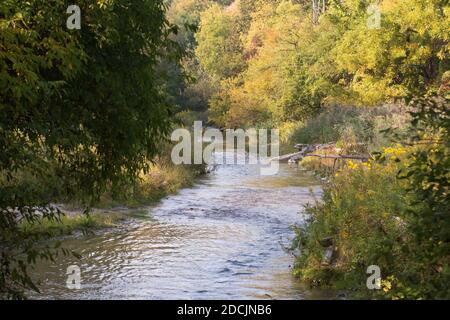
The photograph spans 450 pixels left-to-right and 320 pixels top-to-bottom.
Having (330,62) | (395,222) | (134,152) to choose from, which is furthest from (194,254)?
(330,62)

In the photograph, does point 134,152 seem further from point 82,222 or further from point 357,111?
point 357,111

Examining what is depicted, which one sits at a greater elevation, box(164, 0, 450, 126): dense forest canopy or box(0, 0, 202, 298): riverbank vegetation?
box(164, 0, 450, 126): dense forest canopy

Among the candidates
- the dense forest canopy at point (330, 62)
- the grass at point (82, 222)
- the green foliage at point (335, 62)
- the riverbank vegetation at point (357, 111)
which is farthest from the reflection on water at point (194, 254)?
the green foliage at point (335, 62)

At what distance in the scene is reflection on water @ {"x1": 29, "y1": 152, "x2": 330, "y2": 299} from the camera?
29.1 ft

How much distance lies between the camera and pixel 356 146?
22016 mm

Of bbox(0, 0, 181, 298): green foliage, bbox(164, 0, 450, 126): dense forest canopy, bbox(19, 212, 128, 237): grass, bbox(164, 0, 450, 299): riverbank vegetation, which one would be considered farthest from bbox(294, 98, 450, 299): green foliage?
bbox(164, 0, 450, 126): dense forest canopy

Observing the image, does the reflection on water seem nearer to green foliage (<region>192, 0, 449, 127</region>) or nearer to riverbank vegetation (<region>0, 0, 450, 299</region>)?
riverbank vegetation (<region>0, 0, 450, 299</region>)

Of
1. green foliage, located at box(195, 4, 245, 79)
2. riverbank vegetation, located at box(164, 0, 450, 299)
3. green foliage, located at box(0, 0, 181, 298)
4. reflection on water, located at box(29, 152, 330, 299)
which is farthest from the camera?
green foliage, located at box(195, 4, 245, 79)

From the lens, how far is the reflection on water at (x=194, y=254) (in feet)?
29.1

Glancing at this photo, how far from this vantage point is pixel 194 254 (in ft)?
36.6

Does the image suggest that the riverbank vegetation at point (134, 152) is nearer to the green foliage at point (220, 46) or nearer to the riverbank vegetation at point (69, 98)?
the riverbank vegetation at point (69, 98)

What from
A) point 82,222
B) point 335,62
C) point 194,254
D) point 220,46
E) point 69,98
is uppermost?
point 220,46

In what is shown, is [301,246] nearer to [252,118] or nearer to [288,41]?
[288,41]
